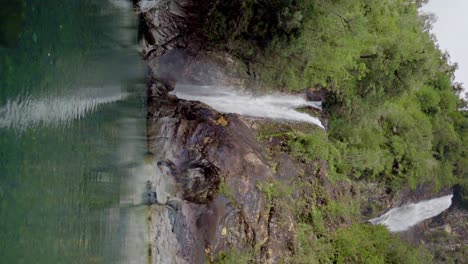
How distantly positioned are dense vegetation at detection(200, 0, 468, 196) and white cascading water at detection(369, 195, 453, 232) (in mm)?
1425

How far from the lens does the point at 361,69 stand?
704 inches

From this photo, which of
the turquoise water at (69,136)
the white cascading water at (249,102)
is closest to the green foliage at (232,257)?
the turquoise water at (69,136)

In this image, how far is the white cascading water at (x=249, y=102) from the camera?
16.1 meters

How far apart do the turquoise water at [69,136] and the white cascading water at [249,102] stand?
2.53m

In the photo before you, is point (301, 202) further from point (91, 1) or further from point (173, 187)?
point (91, 1)

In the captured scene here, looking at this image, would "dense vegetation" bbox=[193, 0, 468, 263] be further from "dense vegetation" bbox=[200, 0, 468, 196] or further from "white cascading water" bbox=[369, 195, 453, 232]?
"white cascading water" bbox=[369, 195, 453, 232]

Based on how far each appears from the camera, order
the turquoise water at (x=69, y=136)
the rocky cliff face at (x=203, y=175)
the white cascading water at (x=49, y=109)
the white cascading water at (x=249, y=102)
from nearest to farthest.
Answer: the white cascading water at (x=49, y=109), the turquoise water at (x=69, y=136), the rocky cliff face at (x=203, y=175), the white cascading water at (x=249, y=102)

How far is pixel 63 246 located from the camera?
9.18 m

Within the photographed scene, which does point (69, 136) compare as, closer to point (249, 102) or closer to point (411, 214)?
point (249, 102)

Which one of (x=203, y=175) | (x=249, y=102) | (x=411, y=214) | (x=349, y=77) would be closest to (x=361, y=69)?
(x=349, y=77)

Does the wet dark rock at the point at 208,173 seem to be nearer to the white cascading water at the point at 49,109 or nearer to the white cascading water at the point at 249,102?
the white cascading water at the point at 249,102

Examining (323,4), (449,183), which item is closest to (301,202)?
(323,4)

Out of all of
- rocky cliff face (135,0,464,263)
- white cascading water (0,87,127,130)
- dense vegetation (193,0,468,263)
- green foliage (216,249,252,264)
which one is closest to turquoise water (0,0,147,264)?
white cascading water (0,87,127,130)

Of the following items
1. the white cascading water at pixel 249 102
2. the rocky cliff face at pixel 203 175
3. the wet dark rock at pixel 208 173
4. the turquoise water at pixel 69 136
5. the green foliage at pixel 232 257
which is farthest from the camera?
the white cascading water at pixel 249 102
